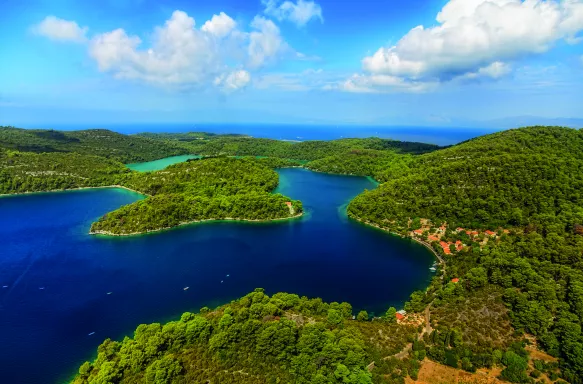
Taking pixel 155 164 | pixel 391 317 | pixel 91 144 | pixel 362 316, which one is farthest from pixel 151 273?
pixel 91 144

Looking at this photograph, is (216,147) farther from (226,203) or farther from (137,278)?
(137,278)

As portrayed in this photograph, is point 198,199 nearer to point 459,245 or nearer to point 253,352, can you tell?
point 253,352

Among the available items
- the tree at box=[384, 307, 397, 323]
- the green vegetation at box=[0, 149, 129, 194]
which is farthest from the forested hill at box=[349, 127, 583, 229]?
the green vegetation at box=[0, 149, 129, 194]

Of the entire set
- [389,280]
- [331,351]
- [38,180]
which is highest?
[38,180]

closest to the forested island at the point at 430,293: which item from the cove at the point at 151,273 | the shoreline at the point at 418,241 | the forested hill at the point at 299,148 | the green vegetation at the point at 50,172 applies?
the shoreline at the point at 418,241

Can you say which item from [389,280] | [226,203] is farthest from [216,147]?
[389,280]

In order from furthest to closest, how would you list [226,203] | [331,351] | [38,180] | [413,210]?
1. [38,180]
2. [226,203]
3. [413,210]
4. [331,351]

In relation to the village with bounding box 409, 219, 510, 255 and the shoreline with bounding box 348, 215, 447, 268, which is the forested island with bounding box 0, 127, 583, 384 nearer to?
the village with bounding box 409, 219, 510, 255
